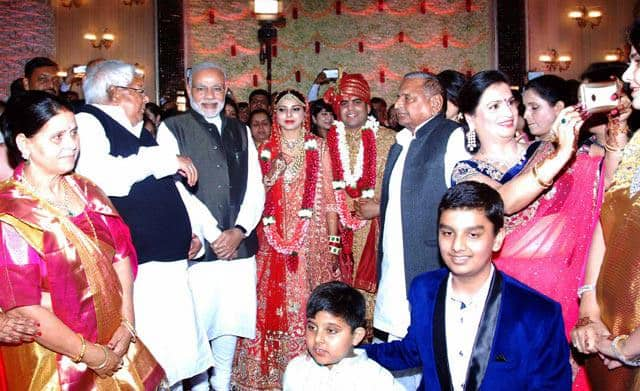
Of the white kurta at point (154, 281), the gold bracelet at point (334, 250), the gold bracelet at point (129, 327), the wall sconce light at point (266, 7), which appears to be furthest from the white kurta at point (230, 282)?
the wall sconce light at point (266, 7)

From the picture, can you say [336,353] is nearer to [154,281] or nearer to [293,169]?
[154,281]

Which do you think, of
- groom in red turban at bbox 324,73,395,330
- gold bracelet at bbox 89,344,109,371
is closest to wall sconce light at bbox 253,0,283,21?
groom in red turban at bbox 324,73,395,330

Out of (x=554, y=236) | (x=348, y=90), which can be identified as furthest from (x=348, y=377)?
(x=348, y=90)

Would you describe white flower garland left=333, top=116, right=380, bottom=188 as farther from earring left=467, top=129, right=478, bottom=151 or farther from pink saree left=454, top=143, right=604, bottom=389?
pink saree left=454, top=143, right=604, bottom=389

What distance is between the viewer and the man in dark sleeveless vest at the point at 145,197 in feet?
10.2

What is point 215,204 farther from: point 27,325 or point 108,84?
point 27,325

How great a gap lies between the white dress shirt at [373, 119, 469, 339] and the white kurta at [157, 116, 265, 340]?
2.87 feet

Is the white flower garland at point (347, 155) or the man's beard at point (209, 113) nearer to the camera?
the man's beard at point (209, 113)

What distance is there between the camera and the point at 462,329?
236cm

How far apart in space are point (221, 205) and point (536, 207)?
1.82 m

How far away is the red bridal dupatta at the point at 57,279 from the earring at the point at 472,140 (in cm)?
145

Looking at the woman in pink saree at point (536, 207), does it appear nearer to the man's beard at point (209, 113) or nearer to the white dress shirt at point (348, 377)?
the white dress shirt at point (348, 377)

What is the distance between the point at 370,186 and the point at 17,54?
6.99 metres

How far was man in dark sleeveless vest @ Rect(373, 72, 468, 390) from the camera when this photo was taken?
3.32m
